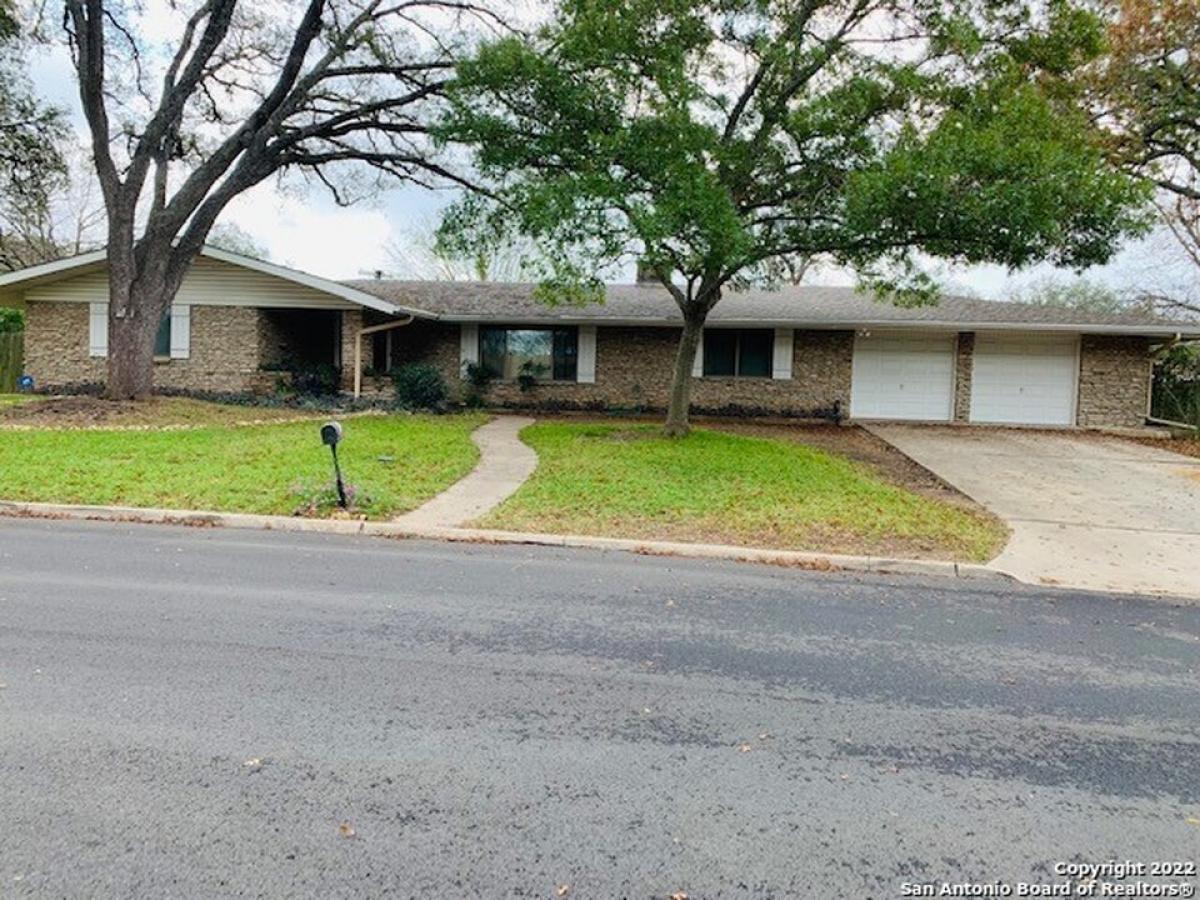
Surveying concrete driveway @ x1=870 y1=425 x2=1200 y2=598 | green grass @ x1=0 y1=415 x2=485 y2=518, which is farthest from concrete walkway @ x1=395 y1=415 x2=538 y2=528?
concrete driveway @ x1=870 y1=425 x2=1200 y2=598

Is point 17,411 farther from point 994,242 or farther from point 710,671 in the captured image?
point 994,242

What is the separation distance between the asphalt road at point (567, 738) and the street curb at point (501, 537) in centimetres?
105

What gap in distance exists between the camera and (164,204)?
17.0m

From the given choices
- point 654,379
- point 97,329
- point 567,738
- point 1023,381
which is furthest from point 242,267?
point 1023,381

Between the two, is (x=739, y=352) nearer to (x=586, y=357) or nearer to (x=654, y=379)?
(x=654, y=379)

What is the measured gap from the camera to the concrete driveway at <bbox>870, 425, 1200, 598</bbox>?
279 inches

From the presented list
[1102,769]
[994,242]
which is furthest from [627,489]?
[1102,769]

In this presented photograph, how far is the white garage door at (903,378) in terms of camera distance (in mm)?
19391

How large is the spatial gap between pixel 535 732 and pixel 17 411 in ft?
52.9

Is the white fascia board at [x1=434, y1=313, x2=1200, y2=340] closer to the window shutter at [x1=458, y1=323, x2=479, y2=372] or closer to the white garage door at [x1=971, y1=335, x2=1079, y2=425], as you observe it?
the window shutter at [x1=458, y1=323, x2=479, y2=372]

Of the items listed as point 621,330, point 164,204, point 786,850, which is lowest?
point 786,850

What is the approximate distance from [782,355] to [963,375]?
14.8 ft

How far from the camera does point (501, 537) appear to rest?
7766 mm

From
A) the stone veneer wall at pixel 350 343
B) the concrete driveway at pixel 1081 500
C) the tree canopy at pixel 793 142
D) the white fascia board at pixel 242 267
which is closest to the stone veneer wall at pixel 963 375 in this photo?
the concrete driveway at pixel 1081 500
